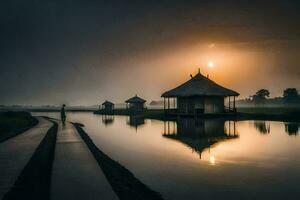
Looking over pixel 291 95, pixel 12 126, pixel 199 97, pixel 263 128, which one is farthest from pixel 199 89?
pixel 291 95

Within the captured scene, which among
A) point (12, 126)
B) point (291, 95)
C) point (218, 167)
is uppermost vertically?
point (291, 95)

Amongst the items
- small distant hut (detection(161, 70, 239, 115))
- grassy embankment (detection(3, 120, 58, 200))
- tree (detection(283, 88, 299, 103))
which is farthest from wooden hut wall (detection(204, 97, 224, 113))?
tree (detection(283, 88, 299, 103))

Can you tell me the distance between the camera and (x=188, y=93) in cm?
4438

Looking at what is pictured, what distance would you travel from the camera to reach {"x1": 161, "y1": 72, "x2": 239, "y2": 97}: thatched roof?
145 feet

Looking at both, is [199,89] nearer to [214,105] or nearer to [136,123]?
[214,105]

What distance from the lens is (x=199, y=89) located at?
147ft

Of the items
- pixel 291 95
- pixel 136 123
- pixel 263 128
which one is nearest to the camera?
pixel 263 128

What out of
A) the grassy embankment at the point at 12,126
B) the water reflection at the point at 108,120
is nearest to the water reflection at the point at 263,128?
the water reflection at the point at 108,120

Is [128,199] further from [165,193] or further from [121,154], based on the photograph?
[121,154]

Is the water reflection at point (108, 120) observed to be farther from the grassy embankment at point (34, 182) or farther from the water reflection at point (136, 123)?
the grassy embankment at point (34, 182)

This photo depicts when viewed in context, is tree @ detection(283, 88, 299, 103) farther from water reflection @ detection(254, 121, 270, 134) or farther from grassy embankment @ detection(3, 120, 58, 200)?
grassy embankment @ detection(3, 120, 58, 200)

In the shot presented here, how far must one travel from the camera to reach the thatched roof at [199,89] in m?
44.1

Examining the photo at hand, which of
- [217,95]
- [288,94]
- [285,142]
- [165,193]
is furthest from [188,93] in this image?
[288,94]

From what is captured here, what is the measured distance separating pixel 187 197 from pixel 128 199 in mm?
1805
